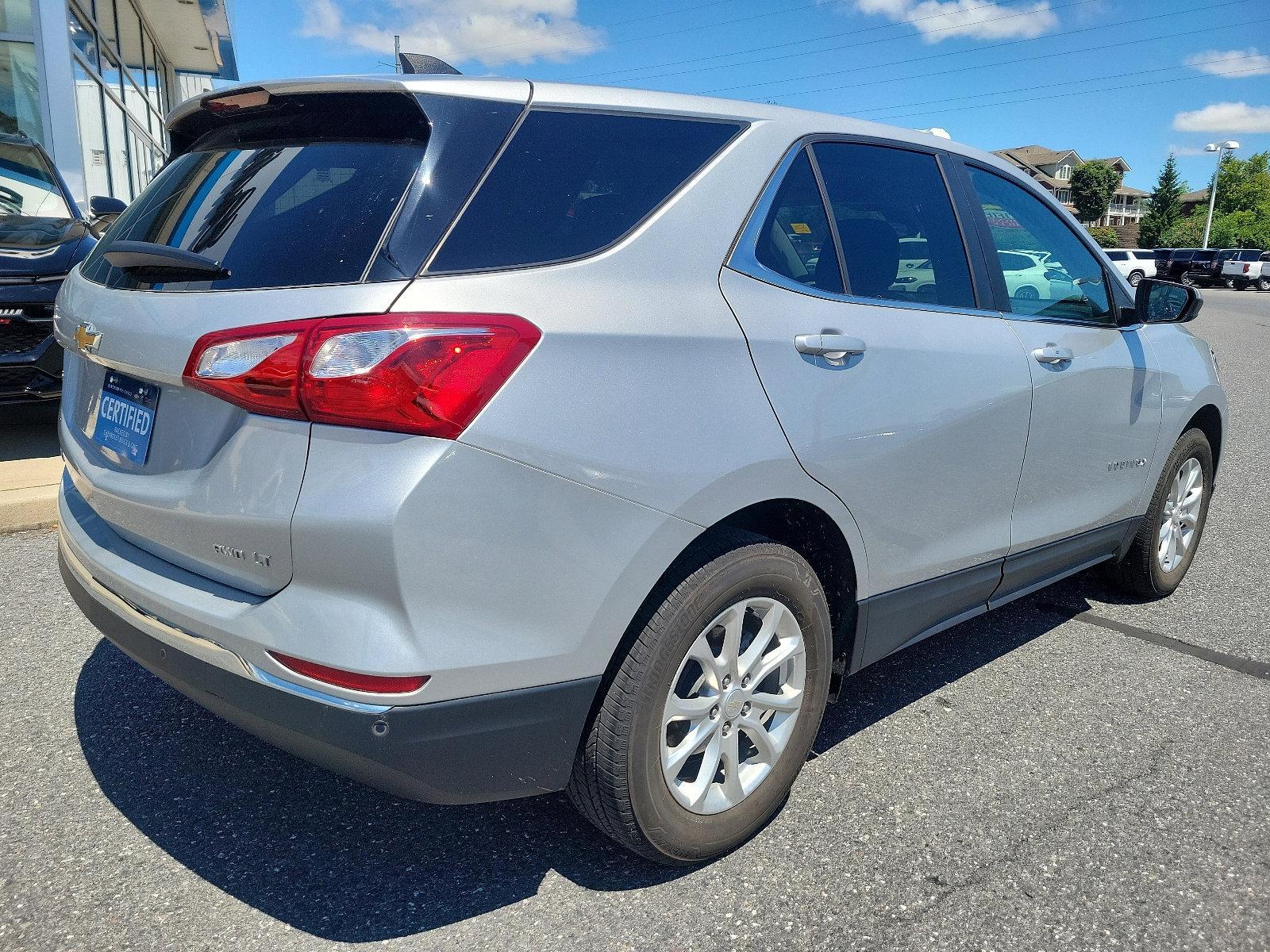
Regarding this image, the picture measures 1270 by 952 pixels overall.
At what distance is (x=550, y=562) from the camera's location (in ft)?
6.31

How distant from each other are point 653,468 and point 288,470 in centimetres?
69

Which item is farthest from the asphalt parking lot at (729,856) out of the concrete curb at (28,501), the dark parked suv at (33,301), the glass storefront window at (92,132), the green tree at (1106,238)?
the green tree at (1106,238)

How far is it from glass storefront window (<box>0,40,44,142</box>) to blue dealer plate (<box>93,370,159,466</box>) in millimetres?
12609

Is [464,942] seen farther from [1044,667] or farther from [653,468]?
[1044,667]

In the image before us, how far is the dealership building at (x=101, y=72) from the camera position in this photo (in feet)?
41.0

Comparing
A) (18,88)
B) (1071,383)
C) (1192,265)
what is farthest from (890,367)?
(1192,265)

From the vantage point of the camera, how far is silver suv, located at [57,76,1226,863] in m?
1.85

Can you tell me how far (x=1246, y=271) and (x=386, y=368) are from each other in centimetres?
5602

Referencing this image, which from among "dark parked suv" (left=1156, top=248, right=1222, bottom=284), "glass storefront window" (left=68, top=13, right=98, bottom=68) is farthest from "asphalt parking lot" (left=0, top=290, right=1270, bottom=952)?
"dark parked suv" (left=1156, top=248, right=1222, bottom=284)

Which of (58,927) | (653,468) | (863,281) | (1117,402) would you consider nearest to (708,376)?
(653,468)

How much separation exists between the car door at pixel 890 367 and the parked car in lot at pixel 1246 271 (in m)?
54.1

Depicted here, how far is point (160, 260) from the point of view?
2.15 m

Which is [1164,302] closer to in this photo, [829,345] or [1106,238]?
[829,345]

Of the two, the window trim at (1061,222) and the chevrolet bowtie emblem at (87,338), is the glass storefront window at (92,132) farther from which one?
the window trim at (1061,222)
